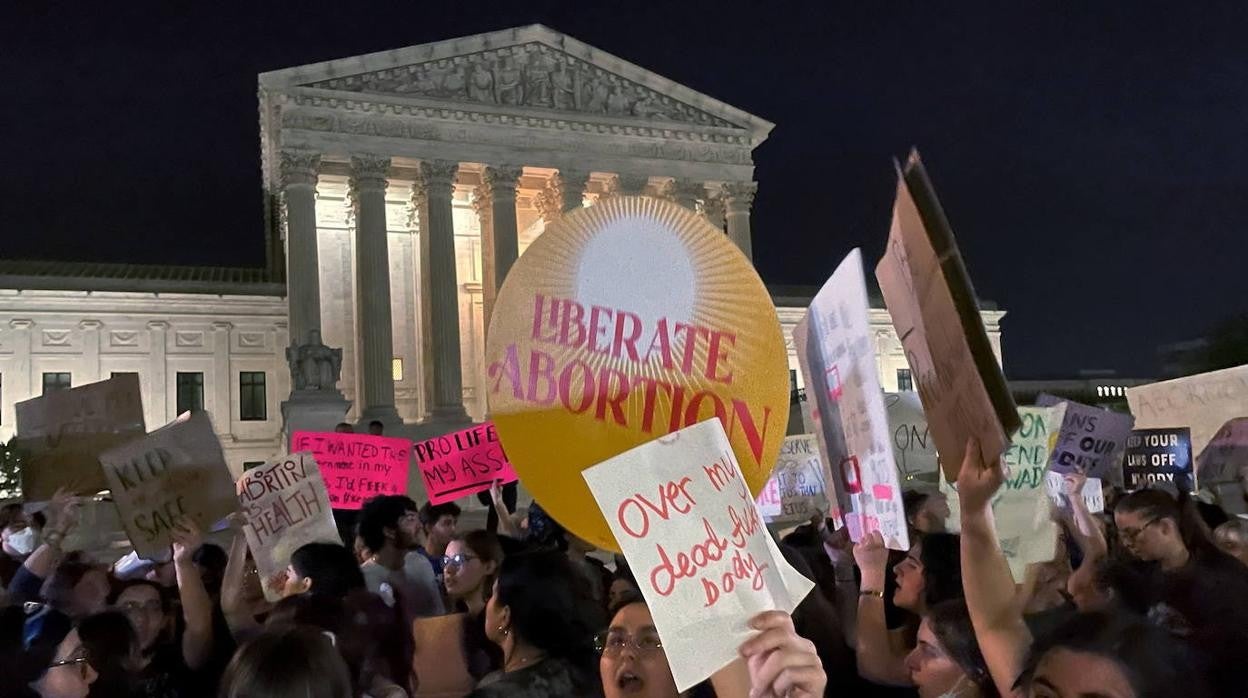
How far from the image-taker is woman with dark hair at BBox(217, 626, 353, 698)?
2.65 m

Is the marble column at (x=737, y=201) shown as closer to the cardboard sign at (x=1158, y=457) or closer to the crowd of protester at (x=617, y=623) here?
the cardboard sign at (x=1158, y=457)

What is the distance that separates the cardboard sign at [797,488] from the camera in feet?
32.5

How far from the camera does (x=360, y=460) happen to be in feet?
32.0

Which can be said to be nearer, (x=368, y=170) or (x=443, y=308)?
(x=368, y=170)

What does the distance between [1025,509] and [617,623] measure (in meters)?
2.45

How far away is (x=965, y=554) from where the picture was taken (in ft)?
9.32

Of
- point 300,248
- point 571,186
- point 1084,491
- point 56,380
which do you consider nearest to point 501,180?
point 571,186

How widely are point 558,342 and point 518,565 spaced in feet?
3.04

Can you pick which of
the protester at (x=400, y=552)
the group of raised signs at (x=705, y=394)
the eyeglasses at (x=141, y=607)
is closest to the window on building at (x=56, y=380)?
the protester at (x=400, y=552)

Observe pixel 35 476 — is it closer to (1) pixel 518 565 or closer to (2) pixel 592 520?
(1) pixel 518 565

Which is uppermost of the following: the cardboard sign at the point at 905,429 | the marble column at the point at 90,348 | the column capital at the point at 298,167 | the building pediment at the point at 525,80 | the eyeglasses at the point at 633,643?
the building pediment at the point at 525,80

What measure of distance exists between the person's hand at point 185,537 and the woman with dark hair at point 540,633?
218 centimetres

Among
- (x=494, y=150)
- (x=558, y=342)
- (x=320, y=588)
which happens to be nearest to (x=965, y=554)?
(x=558, y=342)

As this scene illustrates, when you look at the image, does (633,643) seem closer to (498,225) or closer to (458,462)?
(458,462)
